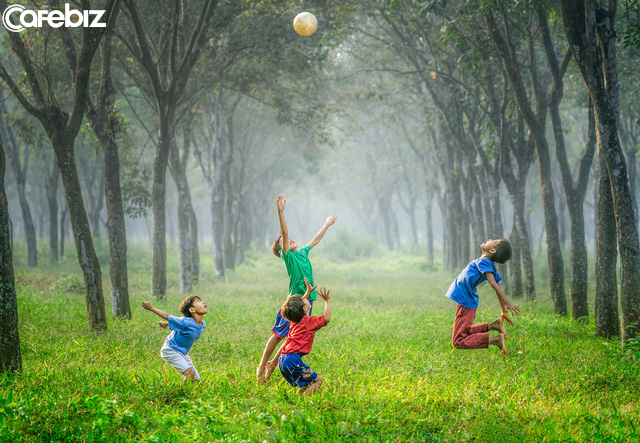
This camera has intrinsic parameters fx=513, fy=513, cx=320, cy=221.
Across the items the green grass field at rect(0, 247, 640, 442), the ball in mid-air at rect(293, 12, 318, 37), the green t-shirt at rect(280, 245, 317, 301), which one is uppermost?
the ball in mid-air at rect(293, 12, 318, 37)

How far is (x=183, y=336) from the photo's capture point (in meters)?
5.71

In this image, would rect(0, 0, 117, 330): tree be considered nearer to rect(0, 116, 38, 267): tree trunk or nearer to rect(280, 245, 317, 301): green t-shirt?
rect(280, 245, 317, 301): green t-shirt

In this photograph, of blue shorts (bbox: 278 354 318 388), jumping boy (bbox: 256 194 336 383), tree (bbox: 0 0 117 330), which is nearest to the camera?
blue shorts (bbox: 278 354 318 388)

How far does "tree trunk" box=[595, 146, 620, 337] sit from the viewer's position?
7742mm

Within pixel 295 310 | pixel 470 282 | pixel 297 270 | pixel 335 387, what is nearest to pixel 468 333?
pixel 470 282

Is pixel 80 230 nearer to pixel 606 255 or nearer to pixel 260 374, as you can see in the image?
pixel 260 374

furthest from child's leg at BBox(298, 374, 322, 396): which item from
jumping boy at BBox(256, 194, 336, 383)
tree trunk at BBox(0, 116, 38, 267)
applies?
tree trunk at BBox(0, 116, 38, 267)

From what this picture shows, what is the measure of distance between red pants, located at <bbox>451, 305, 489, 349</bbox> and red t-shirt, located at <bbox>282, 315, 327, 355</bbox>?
2.36 m

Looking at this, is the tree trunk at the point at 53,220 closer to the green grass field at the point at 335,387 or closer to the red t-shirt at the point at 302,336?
the green grass field at the point at 335,387

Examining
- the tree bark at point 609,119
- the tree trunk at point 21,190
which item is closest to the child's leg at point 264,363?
the tree bark at point 609,119

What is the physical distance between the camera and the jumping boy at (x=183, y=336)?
5621 millimetres

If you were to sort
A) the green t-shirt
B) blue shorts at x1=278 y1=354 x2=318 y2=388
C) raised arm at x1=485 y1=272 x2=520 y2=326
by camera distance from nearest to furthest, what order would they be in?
blue shorts at x1=278 y1=354 x2=318 y2=388, raised arm at x1=485 y1=272 x2=520 y2=326, the green t-shirt

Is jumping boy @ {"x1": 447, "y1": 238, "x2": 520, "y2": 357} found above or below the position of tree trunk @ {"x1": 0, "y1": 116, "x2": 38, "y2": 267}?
below

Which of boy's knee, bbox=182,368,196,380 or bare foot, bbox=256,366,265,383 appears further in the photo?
bare foot, bbox=256,366,265,383
